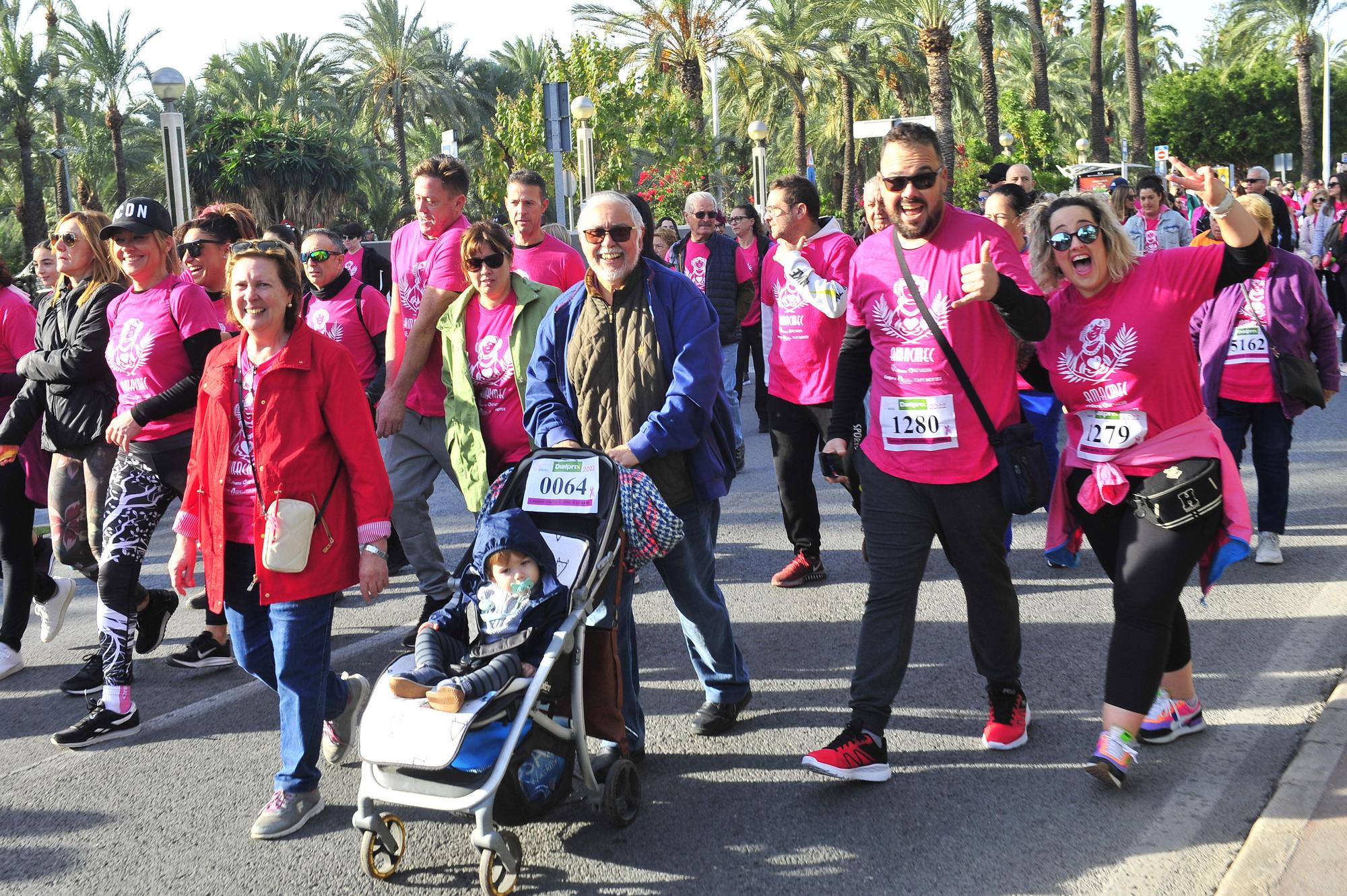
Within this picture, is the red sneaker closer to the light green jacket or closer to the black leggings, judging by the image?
the black leggings

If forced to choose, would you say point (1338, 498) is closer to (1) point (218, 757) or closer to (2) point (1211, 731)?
(2) point (1211, 731)

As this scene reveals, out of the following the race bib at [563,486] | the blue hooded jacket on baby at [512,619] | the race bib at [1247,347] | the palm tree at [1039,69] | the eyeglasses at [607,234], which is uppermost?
the palm tree at [1039,69]

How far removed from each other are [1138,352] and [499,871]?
8.18ft

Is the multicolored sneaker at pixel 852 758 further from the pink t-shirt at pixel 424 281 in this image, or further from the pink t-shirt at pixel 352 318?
the pink t-shirt at pixel 352 318

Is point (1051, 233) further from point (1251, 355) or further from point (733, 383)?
point (733, 383)

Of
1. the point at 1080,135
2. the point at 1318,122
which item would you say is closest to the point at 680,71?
the point at 1080,135

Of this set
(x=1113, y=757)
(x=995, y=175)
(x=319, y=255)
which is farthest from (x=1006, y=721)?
(x=995, y=175)

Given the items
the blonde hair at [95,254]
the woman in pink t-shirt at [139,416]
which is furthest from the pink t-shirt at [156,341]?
the blonde hair at [95,254]

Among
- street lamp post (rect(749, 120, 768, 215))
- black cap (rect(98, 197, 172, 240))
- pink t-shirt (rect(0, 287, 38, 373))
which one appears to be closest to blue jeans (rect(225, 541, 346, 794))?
black cap (rect(98, 197, 172, 240))

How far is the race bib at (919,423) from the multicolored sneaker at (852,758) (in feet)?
3.12

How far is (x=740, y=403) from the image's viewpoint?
13.9m

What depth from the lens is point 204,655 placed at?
6094 mm

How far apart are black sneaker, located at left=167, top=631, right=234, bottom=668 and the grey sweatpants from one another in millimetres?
951

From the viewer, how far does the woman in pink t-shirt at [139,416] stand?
5164mm
